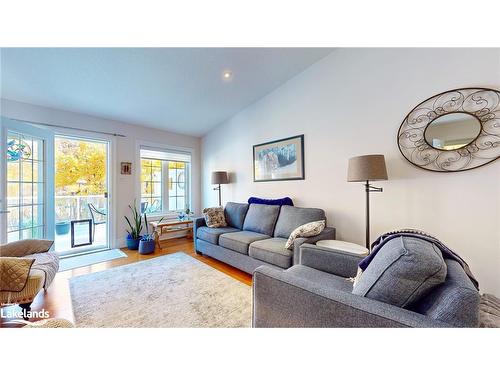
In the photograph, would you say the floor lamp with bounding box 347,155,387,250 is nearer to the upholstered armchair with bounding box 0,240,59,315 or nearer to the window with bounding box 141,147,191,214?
the upholstered armchair with bounding box 0,240,59,315

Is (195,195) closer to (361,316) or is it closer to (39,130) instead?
(39,130)

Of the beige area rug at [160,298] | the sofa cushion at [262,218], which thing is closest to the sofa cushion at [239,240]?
the sofa cushion at [262,218]

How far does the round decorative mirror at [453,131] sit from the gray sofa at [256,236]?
3.88ft

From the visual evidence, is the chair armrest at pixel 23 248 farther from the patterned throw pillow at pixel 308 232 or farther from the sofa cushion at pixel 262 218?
the patterned throw pillow at pixel 308 232

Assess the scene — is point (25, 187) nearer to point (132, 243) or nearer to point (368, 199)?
point (132, 243)

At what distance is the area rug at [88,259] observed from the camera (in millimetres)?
2762

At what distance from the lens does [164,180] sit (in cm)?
440

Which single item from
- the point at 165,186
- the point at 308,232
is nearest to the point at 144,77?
the point at 165,186

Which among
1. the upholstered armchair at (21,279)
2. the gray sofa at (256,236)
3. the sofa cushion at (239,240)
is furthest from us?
the sofa cushion at (239,240)

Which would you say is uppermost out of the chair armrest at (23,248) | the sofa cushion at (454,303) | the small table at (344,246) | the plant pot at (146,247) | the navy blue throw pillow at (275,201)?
the navy blue throw pillow at (275,201)

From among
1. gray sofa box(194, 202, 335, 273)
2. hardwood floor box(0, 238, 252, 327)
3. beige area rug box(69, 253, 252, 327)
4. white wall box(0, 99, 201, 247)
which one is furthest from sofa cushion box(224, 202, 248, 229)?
white wall box(0, 99, 201, 247)
